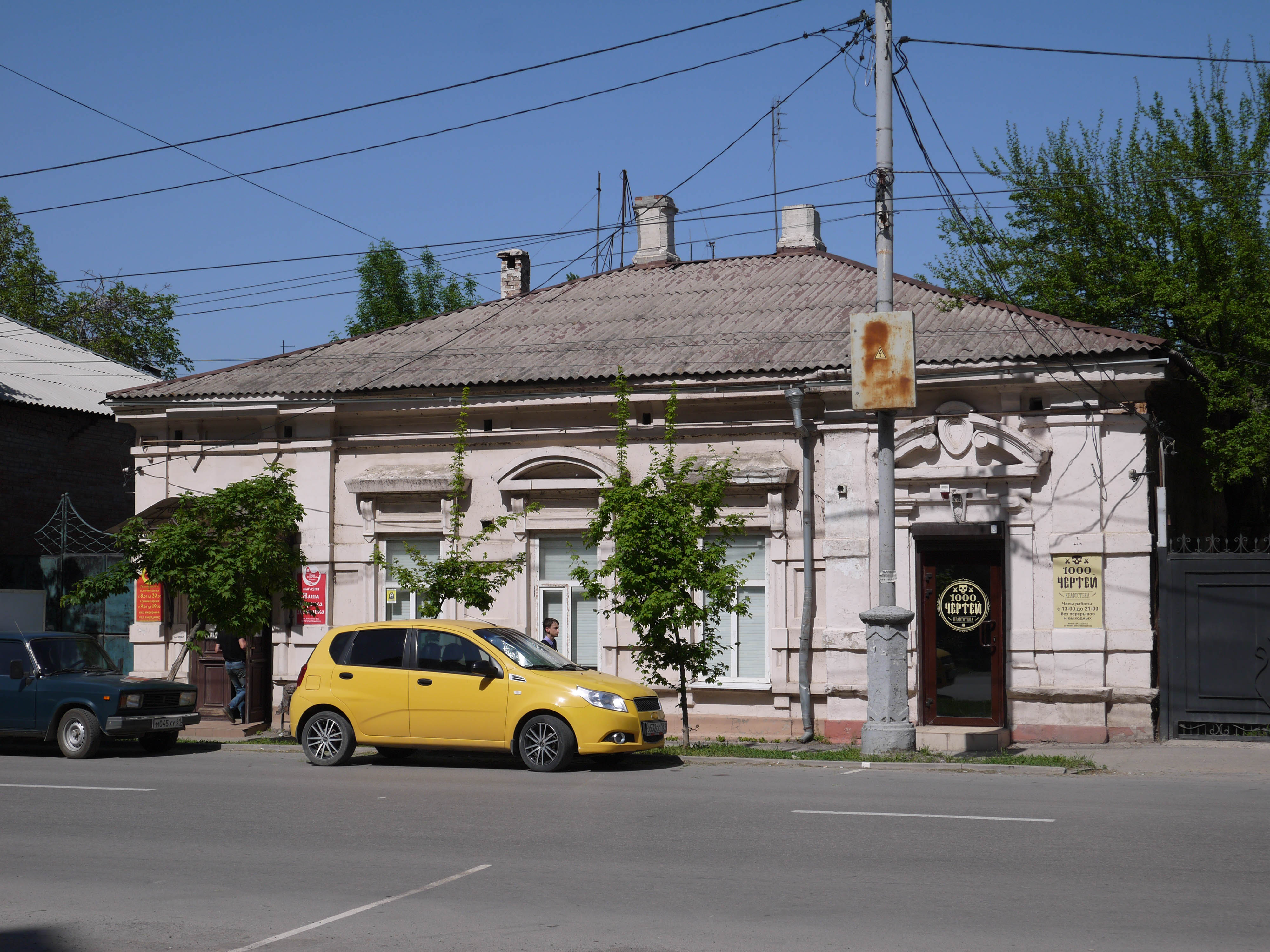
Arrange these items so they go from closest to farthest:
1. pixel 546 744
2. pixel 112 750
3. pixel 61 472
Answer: pixel 546 744 → pixel 112 750 → pixel 61 472

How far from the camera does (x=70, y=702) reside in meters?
15.3

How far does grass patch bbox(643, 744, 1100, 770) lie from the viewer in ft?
45.0

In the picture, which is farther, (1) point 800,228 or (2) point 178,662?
(1) point 800,228

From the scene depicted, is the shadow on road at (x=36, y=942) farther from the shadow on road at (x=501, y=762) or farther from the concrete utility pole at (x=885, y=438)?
the concrete utility pole at (x=885, y=438)

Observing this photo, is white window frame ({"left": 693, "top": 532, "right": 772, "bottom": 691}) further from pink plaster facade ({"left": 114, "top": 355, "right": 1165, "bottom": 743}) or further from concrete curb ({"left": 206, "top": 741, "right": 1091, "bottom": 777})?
concrete curb ({"left": 206, "top": 741, "right": 1091, "bottom": 777})

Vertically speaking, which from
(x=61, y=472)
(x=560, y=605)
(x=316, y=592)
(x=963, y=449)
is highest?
(x=61, y=472)

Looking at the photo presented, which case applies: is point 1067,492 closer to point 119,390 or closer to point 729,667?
point 729,667

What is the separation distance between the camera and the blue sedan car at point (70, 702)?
1515 cm

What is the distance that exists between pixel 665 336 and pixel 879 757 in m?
7.59

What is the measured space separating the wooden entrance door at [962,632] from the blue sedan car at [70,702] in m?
9.64

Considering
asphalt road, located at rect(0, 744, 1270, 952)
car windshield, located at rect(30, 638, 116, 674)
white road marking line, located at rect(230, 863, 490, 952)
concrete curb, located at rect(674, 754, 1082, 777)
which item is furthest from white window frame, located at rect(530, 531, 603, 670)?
white road marking line, located at rect(230, 863, 490, 952)

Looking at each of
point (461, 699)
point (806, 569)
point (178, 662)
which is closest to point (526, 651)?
point (461, 699)

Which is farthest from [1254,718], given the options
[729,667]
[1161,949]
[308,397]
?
[308,397]

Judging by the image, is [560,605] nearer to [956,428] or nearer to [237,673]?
[237,673]
